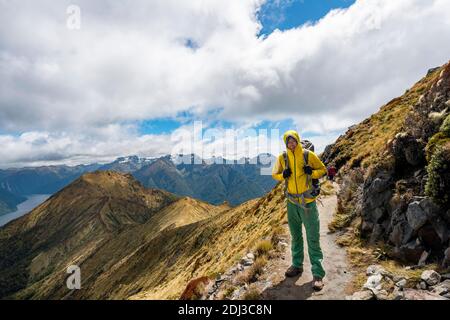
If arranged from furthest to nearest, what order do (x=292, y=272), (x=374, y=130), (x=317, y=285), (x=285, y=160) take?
(x=374, y=130)
(x=292, y=272)
(x=285, y=160)
(x=317, y=285)

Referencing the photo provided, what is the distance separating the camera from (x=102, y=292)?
121 meters

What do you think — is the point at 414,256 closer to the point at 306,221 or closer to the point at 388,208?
the point at 388,208

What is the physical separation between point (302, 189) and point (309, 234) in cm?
155

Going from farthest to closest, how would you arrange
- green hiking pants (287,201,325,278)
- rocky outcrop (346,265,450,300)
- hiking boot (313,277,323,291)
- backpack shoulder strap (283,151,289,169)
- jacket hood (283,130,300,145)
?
backpack shoulder strap (283,151,289,169) → jacket hood (283,130,300,145) → green hiking pants (287,201,325,278) → hiking boot (313,277,323,291) → rocky outcrop (346,265,450,300)

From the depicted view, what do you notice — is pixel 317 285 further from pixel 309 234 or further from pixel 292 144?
pixel 292 144

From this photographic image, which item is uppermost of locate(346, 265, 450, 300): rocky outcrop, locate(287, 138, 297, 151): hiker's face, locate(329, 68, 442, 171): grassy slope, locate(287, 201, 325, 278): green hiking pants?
locate(329, 68, 442, 171): grassy slope

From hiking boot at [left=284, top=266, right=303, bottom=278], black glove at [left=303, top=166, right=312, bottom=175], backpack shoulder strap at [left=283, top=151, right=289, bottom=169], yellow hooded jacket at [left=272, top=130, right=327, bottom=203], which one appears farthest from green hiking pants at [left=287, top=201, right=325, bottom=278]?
backpack shoulder strap at [left=283, top=151, right=289, bottom=169]

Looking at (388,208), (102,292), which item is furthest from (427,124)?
(102,292)

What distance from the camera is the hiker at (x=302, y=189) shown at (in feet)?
33.3

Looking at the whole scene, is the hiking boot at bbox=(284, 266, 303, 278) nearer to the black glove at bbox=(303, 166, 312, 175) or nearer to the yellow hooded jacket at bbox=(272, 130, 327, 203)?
the yellow hooded jacket at bbox=(272, 130, 327, 203)

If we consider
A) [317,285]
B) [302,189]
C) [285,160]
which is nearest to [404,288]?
[317,285]

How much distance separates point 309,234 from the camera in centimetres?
1033

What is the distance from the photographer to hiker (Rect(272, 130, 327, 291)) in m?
10.2
